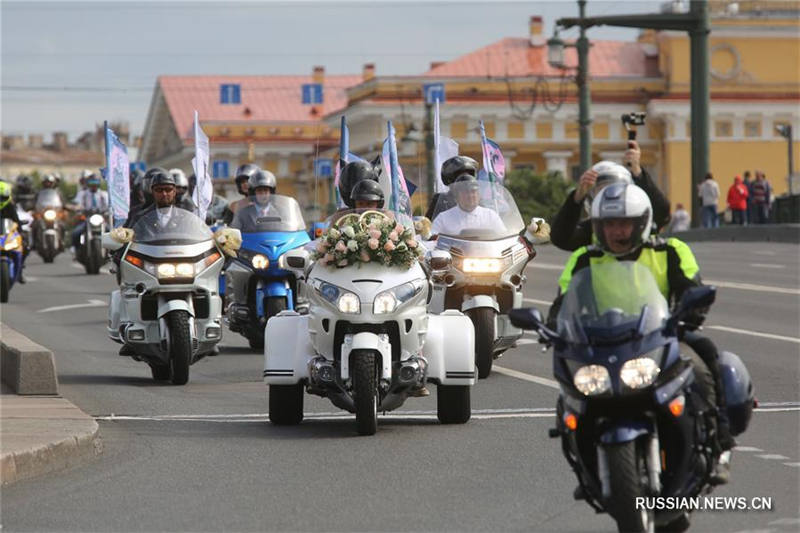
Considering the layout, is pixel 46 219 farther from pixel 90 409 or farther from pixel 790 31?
pixel 790 31

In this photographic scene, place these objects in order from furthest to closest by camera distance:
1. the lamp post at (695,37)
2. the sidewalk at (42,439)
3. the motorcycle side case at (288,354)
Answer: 1. the lamp post at (695,37)
2. the motorcycle side case at (288,354)
3. the sidewalk at (42,439)

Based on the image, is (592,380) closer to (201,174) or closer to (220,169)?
(201,174)

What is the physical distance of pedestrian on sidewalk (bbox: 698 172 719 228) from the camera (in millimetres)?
48019

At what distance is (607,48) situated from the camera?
344 feet

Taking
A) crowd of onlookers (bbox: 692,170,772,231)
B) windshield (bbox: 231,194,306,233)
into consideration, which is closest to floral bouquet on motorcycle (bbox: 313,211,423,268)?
windshield (bbox: 231,194,306,233)

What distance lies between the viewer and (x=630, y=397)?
791cm

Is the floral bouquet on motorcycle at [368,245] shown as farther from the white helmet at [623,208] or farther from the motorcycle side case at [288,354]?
the white helmet at [623,208]

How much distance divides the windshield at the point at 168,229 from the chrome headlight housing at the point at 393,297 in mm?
4282

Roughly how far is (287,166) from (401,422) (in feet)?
356

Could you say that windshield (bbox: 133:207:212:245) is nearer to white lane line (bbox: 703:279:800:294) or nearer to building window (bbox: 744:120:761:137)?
white lane line (bbox: 703:279:800:294)

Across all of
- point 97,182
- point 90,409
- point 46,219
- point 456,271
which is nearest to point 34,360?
point 90,409

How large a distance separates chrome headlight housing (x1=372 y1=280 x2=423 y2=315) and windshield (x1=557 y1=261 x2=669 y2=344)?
436cm

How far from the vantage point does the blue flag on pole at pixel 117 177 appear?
66.8ft

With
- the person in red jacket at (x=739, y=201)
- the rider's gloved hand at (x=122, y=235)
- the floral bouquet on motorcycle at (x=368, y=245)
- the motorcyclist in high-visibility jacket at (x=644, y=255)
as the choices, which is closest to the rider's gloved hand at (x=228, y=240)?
the rider's gloved hand at (x=122, y=235)
